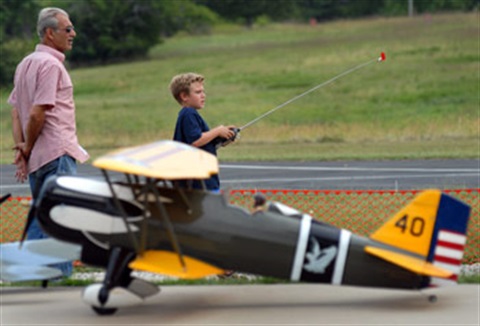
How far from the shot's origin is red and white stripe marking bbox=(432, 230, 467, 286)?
6828 mm

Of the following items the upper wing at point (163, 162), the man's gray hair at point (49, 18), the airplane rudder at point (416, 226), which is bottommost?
the airplane rudder at point (416, 226)

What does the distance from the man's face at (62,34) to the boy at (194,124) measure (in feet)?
2.95

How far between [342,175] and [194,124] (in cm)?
1029

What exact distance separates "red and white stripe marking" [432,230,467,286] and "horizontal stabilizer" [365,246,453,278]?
0.13 ft

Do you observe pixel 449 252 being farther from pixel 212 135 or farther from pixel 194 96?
pixel 194 96

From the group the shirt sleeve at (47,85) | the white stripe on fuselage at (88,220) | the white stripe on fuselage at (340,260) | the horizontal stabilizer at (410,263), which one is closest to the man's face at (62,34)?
the shirt sleeve at (47,85)

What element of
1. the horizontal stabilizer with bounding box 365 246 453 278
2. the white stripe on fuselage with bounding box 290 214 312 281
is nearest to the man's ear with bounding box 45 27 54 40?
the white stripe on fuselage with bounding box 290 214 312 281

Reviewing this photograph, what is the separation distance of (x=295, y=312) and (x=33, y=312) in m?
1.80

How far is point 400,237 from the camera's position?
271 inches

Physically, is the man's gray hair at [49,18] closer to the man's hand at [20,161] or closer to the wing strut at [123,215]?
the man's hand at [20,161]

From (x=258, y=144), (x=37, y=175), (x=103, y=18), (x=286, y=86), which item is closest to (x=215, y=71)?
(x=286, y=86)

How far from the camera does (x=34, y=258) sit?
7.62 meters

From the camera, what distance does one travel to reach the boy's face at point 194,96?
330 inches

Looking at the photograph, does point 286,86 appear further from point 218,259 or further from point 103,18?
point 218,259
